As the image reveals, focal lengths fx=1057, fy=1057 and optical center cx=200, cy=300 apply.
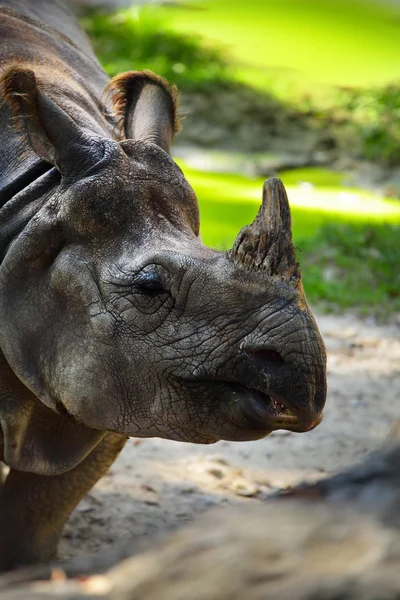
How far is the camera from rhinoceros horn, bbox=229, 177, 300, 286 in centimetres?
301

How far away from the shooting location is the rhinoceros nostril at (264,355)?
2936 mm

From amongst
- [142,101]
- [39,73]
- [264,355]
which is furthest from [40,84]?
[264,355]

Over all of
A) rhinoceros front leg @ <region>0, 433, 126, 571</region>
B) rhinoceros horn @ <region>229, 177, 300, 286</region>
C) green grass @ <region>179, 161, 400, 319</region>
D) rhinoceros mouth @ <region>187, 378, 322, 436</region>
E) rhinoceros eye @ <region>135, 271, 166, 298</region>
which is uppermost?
rhinoceros horn @ <region>229, 177, 300, 286</region>

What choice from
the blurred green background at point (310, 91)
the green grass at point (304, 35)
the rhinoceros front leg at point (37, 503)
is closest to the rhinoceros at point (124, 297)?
the rhinoceros front leg at point (37, 503)

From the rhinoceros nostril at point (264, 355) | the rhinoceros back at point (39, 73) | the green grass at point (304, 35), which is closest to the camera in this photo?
the rhinoceros nostril at point (264, 355)

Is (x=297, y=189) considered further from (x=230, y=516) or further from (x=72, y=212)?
(x=230, y=516)

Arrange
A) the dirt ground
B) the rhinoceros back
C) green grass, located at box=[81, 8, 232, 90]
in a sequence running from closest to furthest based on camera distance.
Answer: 1. the rhinoceros back
2. the dirt ground
3. green grass, located at box=[81, 8, 232, 90]

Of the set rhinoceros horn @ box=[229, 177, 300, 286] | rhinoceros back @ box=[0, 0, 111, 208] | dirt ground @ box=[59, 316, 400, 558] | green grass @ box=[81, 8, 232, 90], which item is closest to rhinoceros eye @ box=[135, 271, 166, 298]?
rhinoceros horn @ box=[229, 177, 300, 286]

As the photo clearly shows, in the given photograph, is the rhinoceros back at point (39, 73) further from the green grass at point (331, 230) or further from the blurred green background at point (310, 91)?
the blurred green background at point (310, 91)

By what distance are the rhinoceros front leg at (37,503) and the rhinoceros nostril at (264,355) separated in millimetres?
1398

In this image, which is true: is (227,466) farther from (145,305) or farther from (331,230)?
(331,230)

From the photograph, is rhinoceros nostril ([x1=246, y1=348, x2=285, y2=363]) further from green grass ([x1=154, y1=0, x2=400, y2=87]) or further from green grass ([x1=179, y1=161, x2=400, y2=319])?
green grass ([x1=154, y1=0, x2=400, y2=87])

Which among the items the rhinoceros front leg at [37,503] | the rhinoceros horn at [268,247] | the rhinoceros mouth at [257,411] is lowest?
the rhinoceros front leg at [37,503]

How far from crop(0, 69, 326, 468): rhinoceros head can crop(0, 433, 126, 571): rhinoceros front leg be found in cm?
84
